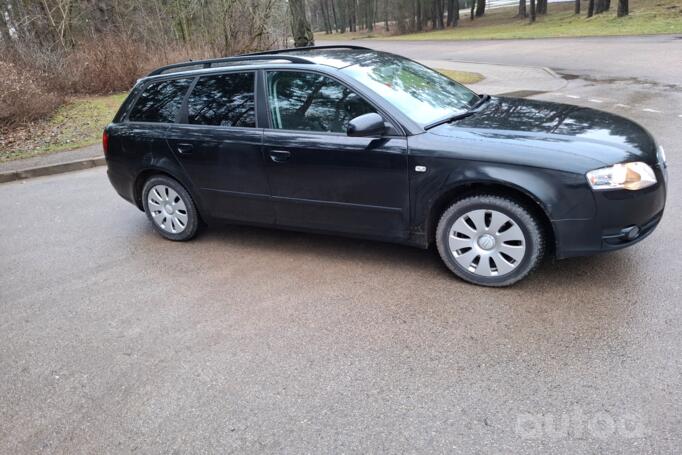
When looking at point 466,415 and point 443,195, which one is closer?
point 466,415

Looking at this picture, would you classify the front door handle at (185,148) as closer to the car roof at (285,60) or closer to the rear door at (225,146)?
the rear door at (225,146)

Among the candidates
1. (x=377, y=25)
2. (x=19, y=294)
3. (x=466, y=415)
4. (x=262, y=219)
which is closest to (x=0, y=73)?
(x=19, y=294)

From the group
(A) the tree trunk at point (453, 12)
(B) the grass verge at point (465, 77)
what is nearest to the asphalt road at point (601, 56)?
(B) the grass verge at point (465, 77)

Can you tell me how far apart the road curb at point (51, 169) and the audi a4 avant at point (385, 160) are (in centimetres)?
444

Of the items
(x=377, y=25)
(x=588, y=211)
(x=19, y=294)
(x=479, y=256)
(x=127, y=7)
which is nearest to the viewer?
(x=588, y=211)

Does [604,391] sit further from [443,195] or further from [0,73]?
[0,73]

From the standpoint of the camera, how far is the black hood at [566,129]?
146 inches

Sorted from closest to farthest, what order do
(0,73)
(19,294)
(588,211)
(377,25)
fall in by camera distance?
1. (588,211)
2. (19,294)
3. (0,73)
4. (377,25)

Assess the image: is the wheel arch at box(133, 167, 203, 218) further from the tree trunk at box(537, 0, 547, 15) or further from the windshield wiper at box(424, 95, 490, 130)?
the tree trunk at box(537, 0, 547, 15)

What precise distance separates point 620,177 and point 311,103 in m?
2.37

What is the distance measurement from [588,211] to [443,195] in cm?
97

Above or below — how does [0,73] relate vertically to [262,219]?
above

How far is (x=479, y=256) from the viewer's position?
4012 mm

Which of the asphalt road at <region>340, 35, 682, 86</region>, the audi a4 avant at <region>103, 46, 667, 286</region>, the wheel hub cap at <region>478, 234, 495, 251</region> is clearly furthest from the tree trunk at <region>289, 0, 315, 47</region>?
the wheel hub cap at <region>478, 234, 495, 251</region>
